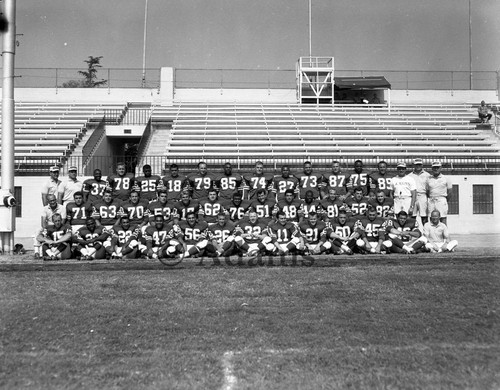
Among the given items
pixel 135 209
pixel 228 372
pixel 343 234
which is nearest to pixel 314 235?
pixel 343 234

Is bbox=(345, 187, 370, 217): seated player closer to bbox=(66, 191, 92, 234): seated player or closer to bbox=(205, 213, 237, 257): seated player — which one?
bbox=(205, 213, 237, 257): seated player

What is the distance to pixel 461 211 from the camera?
595 inches

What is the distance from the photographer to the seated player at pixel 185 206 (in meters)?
10.0

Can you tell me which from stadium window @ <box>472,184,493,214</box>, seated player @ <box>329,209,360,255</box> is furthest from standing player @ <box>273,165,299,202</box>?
stadium window @ <box>472,184,493,214</box>

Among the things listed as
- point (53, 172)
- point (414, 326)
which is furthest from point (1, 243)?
point (414, 326)

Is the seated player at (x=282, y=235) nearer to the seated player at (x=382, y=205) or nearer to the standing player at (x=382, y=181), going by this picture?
the seated player at (x=382, y=205)

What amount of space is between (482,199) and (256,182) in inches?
306

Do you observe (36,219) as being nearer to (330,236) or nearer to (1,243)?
(1,243)

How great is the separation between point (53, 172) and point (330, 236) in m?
5.55

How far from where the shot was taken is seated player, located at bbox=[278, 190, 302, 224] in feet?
33.6

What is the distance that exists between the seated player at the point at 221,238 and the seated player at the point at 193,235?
13 centimetres

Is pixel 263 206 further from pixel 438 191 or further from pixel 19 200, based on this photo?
pixel 19 200

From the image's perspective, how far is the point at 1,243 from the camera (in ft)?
32.7

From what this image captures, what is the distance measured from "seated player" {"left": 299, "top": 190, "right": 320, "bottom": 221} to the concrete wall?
243 inches
